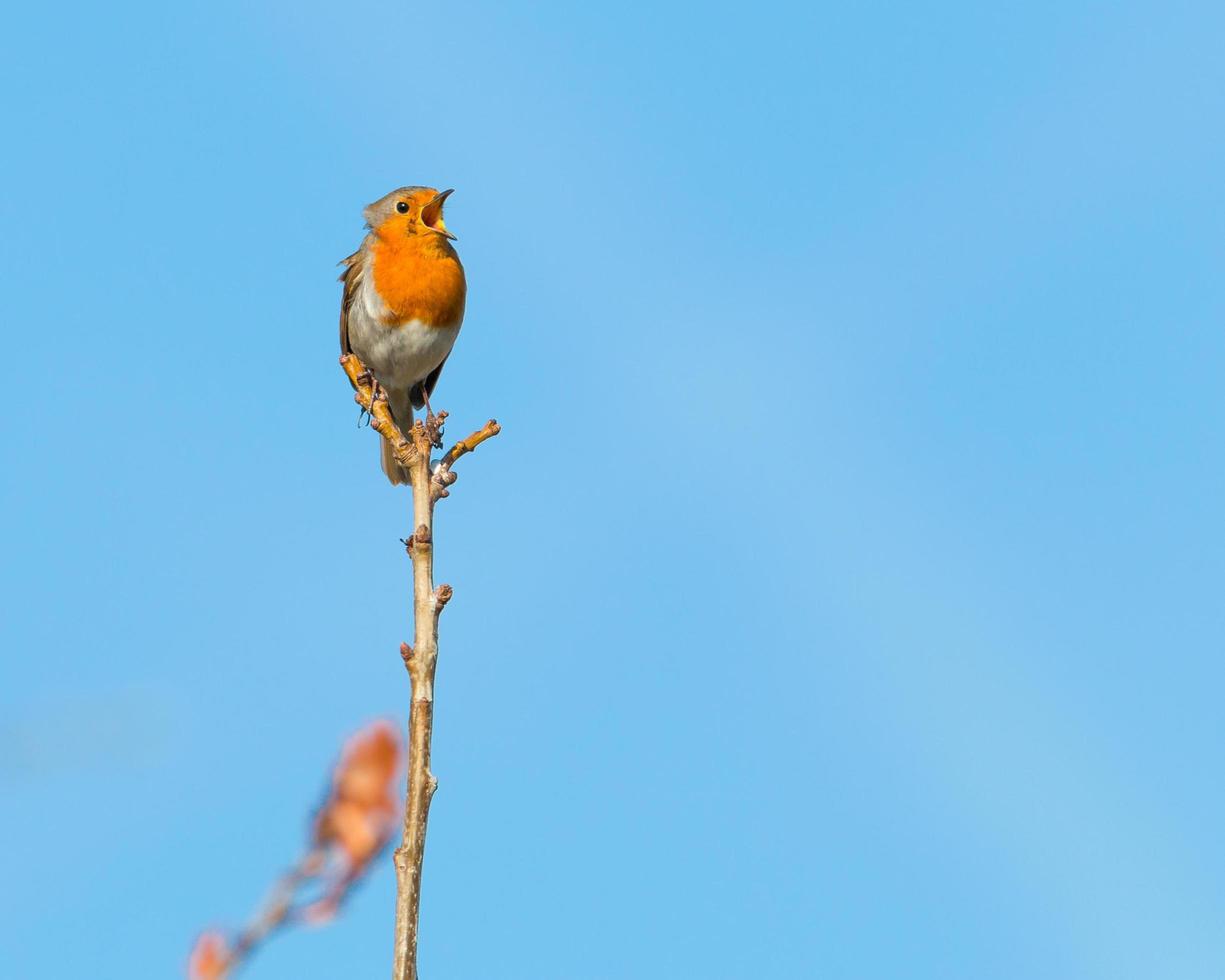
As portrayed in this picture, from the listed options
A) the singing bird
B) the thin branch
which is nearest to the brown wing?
the singing bird

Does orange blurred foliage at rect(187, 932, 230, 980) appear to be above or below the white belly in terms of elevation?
below

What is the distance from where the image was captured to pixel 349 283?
11016 millimetres

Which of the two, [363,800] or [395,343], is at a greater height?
[395,343]

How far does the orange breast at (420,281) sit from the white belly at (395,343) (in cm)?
7

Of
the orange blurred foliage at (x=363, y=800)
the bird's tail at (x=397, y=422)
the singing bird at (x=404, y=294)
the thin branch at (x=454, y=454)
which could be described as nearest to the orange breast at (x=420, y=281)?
the singing bird at (x=404, y=294)

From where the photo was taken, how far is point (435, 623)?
11.8 feet

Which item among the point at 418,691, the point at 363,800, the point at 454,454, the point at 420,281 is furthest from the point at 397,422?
the point at 363,800

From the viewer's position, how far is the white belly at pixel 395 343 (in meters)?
10.5

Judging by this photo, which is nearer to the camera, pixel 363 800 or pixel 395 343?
pixel 363 800

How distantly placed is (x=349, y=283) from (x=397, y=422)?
1.05 m

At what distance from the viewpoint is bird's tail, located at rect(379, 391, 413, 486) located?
36.0 ft

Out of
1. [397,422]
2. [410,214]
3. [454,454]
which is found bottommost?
[454,454]

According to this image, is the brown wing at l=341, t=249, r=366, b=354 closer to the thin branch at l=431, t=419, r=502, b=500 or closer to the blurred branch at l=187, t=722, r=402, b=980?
the thin branch at l=431, t=419, r=502, b=500

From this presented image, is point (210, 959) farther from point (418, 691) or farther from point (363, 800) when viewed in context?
point (418, 691)
